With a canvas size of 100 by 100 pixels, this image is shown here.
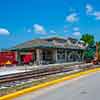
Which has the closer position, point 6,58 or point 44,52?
point 6,58

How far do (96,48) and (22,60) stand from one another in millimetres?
20609

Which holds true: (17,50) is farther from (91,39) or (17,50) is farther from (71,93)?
(91,39)

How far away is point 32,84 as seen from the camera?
47.0ft

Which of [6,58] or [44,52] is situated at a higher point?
[44,52]

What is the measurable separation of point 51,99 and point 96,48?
3591 cm

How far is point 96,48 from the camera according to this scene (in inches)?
1827

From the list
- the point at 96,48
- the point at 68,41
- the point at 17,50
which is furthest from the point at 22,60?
the point at 96,48

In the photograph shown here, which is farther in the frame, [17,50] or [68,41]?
[68,41]

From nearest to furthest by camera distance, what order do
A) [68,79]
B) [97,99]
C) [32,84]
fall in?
1. [97,99]
2. [32,84]
3. [68,79]

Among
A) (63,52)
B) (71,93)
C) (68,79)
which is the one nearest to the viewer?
(71,93)

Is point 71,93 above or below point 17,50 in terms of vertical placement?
below

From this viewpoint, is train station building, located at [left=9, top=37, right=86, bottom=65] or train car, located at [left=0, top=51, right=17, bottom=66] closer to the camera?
train car, located at [left=0, top=51, right=17, bottom=66]

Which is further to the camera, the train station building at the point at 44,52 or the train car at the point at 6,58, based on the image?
the train station building at the point at 44,52

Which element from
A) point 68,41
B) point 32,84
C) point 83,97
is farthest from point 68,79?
point 68,41
